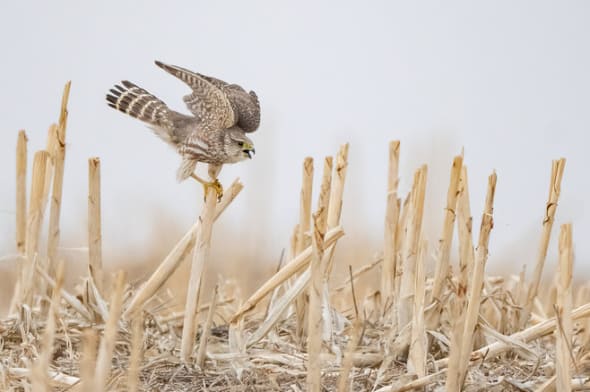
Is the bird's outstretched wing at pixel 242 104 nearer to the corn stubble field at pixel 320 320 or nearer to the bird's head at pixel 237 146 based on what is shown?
the bird's head at pixel 237 146

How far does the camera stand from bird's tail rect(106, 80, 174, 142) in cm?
544

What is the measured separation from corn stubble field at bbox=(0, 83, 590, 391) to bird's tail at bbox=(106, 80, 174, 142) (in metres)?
0.37

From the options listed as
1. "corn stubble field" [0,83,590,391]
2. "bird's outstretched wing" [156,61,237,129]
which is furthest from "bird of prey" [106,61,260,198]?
"corn stubble field" [0,83,590,391]

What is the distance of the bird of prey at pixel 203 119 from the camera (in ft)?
17.7

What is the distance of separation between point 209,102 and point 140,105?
40cm

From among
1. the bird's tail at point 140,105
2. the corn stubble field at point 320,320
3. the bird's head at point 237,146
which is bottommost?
the corn stubble field at point 320,320

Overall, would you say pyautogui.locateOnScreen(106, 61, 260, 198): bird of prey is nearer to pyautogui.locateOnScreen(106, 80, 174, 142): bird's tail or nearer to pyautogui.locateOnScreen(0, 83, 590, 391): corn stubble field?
pyautogui.locateOnScreen(106, 80, 174, 142): bird's tail

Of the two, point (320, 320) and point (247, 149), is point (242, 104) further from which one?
point (320, 320)

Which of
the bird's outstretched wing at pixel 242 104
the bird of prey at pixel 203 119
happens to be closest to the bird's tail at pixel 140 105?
the bird of prey at pixel 203 119

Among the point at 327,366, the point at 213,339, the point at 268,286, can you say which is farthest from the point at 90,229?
the point at 327,366

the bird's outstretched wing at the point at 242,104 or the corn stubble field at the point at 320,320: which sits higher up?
the bird's outstretched wing at the point at 242,104

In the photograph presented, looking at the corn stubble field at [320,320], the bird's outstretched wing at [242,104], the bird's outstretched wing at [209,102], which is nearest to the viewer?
the corn stubble field at [320,320]

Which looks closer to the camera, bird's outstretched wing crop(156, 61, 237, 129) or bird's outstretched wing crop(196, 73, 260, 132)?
bird's outstretched wing crop(156, 61, 237, 129)

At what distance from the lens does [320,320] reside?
3717mm
